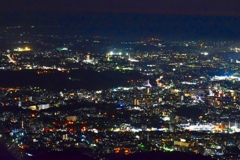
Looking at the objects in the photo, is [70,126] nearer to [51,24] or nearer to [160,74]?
[160,74]

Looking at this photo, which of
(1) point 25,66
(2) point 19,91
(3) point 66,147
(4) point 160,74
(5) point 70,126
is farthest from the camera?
(4) point 160,74

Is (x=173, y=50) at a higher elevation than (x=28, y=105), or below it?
higher

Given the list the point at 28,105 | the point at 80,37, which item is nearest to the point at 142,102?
the point at 28,105

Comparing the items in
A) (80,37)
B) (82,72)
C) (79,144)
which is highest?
(80,37)

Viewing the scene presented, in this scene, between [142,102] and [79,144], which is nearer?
[79,144]

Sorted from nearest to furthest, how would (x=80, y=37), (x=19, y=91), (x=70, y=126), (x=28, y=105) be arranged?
(x=70, y=126)
(x=28, y=105)
(x=19, y=91)
(x=80, y=37)

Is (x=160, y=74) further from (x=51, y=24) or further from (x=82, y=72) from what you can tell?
(x=51, y=24)
